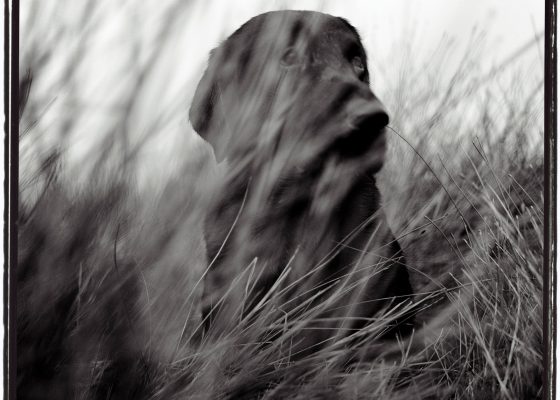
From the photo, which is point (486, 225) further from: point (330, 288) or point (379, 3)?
point (379, 3)

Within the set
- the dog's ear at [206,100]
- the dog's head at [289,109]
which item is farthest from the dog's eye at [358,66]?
the dog's ear at [206,100]

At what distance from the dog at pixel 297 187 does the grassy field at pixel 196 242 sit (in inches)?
1.1

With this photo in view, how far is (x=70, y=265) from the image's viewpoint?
1.12m

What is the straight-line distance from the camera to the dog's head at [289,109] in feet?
3.82

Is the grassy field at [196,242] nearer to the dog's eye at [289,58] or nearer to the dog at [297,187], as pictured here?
the dog at [297,187]

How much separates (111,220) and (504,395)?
721 mm

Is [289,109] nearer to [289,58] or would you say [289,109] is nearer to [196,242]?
[289,58]

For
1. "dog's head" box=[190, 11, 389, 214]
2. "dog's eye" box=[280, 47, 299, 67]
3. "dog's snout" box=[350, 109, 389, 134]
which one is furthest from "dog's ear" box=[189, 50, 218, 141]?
"dog's snout" box=[350, 109, 389, 134]

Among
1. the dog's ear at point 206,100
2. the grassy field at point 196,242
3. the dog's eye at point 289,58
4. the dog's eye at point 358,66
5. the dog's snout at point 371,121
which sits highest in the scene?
the dog's eye at point 289,58

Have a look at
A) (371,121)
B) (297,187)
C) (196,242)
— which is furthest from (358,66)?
(196,242)

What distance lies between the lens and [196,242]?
1.15m

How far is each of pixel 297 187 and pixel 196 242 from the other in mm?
188

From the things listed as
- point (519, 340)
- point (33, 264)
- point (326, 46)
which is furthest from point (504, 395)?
point (33, 264)

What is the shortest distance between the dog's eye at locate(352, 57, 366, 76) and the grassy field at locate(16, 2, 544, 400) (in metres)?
0.06
